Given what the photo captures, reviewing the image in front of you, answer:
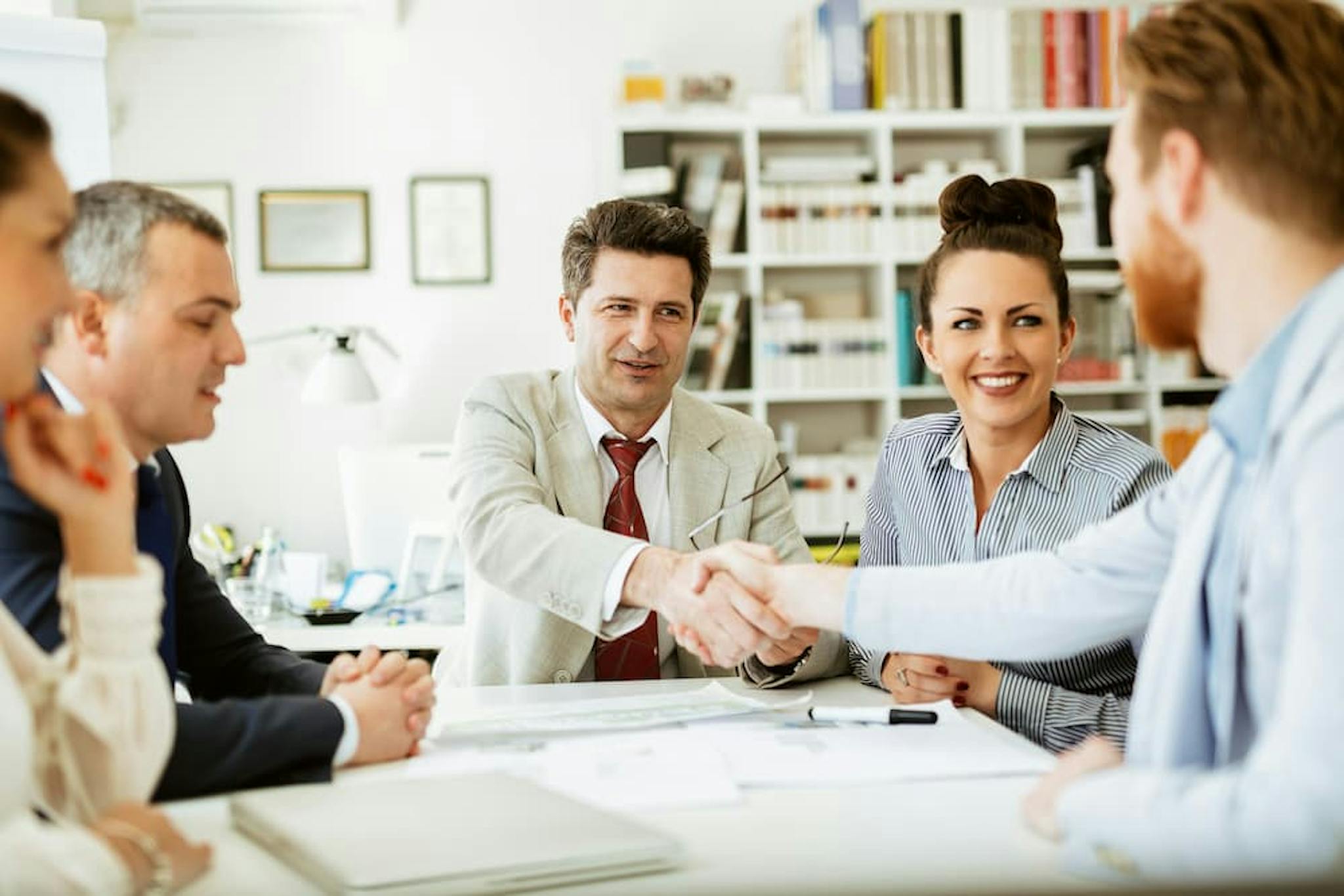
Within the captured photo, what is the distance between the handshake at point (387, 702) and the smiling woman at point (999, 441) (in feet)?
2.22

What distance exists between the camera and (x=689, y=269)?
8.14 feet

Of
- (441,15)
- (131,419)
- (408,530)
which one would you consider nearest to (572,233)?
(131,419)

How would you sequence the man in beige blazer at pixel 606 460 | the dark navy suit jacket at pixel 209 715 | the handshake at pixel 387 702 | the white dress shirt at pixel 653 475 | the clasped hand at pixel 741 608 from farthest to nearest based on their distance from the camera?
1. the white dress shirt at pixel 653 475
2. the man in beige blazer at pixel 606 460
3. the clasped hand at pixel 741 608
4. the handshake at pixel 387 702
5. the dark navy suit jacket at pixel 209 715

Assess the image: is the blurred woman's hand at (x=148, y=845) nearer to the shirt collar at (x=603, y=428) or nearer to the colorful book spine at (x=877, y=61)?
the shirt collar at (x=603, y=428)

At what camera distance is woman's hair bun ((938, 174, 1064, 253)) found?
2217 millimetres

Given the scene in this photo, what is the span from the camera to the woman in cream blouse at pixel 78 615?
1.00 meters

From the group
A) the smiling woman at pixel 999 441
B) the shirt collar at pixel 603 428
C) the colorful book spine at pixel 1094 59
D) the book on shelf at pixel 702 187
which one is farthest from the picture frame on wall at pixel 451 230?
the smiling woman at pixel 999 441

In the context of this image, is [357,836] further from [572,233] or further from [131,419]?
[572,233]

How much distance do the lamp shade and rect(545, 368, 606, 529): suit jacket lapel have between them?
2.23 m

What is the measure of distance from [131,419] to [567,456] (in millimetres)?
861

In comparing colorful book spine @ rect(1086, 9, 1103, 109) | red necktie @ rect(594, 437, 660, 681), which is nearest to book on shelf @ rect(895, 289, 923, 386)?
colorful book spine @ rect(1086, 9, 1103, 109)

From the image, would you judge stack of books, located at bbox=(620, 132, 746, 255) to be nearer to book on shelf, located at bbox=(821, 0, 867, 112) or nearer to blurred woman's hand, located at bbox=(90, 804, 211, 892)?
book on shelf, located at bbox=(821, 0, 867, 112)

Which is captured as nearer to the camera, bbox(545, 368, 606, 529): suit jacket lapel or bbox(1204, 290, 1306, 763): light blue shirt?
bbox(1204, 290, 1306, 763): light blue shirt

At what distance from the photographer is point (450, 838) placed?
3.71 ft
